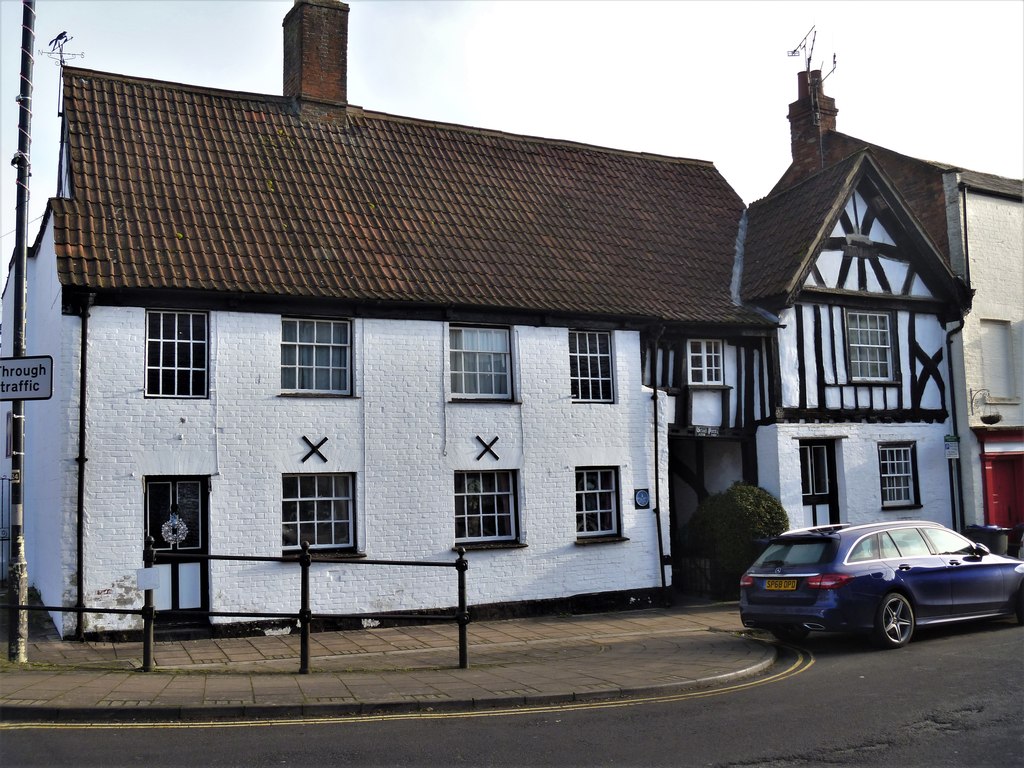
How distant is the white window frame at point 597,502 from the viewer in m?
17.1

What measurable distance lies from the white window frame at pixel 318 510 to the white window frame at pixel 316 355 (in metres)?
1.43

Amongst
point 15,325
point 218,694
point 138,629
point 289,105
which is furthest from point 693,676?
point 289,105

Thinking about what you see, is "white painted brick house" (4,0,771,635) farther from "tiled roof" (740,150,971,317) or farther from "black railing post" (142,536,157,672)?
"black railing post" (142,536,157,672)

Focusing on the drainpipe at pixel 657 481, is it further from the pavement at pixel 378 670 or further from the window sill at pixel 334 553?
the window sill at pixel 334 553

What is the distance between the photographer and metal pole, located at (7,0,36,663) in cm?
1096

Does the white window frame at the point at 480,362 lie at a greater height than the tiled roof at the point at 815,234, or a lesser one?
lesser

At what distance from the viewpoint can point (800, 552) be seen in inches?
493

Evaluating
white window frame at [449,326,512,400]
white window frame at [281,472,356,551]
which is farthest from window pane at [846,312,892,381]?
white window frame at [281,472,356,551]

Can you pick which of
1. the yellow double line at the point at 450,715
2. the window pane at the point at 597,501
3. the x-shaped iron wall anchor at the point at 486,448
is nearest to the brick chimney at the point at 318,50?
the x-shaped iron wall anchor at the point at 486,448

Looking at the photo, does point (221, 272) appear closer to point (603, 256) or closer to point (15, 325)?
point (15, 325)

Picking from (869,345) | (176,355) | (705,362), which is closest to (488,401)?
(705,362)

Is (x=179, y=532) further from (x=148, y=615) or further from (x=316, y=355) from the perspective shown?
(x=148, y=615)

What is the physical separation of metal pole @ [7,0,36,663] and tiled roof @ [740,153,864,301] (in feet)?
43.4

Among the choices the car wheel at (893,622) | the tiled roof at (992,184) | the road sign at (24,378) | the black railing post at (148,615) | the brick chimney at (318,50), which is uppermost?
the brick chimney at (318,50)
